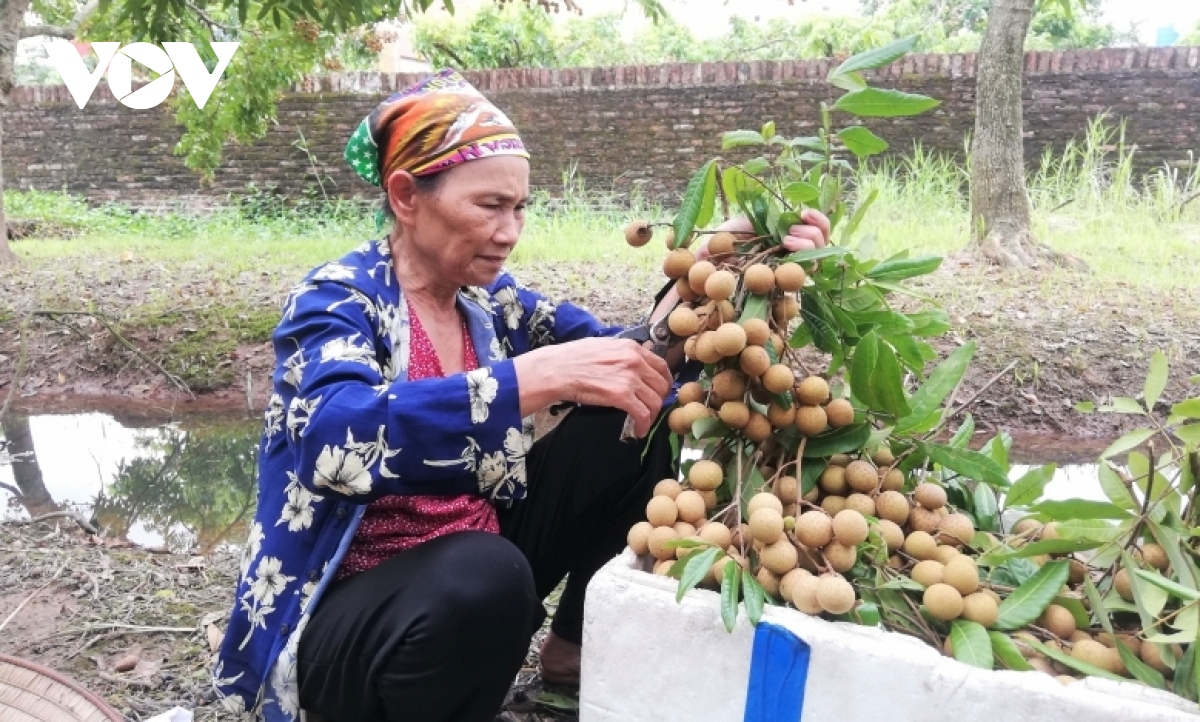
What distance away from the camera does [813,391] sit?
118cm

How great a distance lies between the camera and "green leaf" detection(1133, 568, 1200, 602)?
931mm

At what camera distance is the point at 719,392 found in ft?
3.96

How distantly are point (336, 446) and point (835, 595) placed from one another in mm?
634

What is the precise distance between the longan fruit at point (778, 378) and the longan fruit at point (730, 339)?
0.05 meters

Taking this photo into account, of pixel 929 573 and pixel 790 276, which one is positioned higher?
pixel 790 276

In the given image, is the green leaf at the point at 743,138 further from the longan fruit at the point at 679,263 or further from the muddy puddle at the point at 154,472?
the muddy puddle at the point at 154,472

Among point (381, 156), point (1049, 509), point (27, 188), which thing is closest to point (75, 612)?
point (381, 156)

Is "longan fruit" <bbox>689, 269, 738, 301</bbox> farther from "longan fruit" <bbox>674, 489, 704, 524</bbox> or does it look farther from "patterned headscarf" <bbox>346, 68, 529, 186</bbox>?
"patterned headscarf" <bbox>346, 68, 529, 186</bbox>

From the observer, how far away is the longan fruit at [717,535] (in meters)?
1.07

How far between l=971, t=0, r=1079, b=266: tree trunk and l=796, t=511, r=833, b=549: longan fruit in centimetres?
431

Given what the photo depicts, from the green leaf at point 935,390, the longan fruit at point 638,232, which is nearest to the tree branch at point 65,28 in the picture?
the longan fruit at point 638,232

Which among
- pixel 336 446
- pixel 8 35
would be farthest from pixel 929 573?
pixel 8 35

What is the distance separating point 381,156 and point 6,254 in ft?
17.9

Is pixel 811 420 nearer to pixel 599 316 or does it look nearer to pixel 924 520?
pixel 924 520
